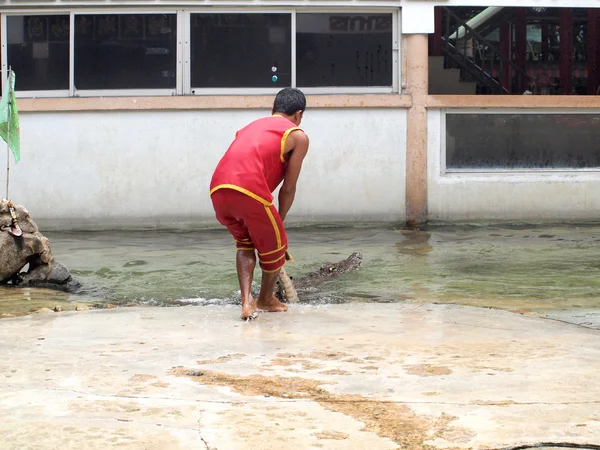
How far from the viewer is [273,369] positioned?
427 cm

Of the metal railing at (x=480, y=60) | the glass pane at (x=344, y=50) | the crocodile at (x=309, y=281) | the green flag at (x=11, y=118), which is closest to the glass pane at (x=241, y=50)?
the glass pane at (x=344, y=50)

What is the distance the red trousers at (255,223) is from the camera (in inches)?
227

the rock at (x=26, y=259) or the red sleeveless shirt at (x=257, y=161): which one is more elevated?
the red sleeveless shirt at (x=257, y=161)

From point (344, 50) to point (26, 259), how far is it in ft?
19.5

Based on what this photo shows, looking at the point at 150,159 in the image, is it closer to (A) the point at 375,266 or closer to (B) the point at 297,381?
(A) the point at 375,266

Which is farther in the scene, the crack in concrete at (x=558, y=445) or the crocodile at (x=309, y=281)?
the crocodile at (x=309, y=281)

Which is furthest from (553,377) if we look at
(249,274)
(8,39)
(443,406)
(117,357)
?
(8,39)

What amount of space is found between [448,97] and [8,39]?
568 cm

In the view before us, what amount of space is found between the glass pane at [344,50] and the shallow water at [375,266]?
196cm

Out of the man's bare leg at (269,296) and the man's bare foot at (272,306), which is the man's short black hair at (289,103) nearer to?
the man's bare leg at (269,296)

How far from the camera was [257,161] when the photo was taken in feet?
18.9

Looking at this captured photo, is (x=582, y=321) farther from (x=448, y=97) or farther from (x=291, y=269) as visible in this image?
(x=448, y=97)

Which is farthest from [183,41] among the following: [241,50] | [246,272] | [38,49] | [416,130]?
[246,272]

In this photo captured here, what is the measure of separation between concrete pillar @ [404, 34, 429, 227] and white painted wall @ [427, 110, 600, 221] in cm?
10
